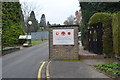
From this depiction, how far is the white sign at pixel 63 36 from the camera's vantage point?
11047 mm

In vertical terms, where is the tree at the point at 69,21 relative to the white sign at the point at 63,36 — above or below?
above

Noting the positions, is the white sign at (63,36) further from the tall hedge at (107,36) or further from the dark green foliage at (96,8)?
the dark green foliage at (96,8)

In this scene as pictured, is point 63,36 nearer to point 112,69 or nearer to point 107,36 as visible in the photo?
point 107,36

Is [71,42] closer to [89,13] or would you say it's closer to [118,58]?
[118,58]

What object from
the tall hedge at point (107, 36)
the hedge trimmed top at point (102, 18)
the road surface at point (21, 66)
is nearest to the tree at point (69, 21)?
the hedge trimmed top at point (102, 18)

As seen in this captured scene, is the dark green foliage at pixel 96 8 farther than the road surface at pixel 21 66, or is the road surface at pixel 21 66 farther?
the dark green foliage at pixel 96 8

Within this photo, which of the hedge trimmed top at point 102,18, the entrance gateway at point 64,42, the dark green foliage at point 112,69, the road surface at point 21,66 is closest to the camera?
the dark green foliage at point 112,69

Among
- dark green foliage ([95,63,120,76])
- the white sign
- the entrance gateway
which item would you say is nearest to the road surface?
the entrance gateway

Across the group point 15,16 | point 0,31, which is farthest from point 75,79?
point 15,16

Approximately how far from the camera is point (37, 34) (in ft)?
185

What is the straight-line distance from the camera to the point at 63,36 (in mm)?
11086

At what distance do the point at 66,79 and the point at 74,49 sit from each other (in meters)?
4.99

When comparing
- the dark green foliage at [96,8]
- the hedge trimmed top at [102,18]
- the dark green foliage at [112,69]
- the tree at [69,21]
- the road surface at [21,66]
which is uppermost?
the tree at [69,21]

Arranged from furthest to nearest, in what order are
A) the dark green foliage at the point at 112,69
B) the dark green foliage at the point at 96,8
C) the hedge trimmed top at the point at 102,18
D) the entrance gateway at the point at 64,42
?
the dark green foliage at the point at 96,8
the hedge trimmed top at the point at 102,18
the entrance gateway at the point at 64,42
the dark green foliage at the point at 112,69
